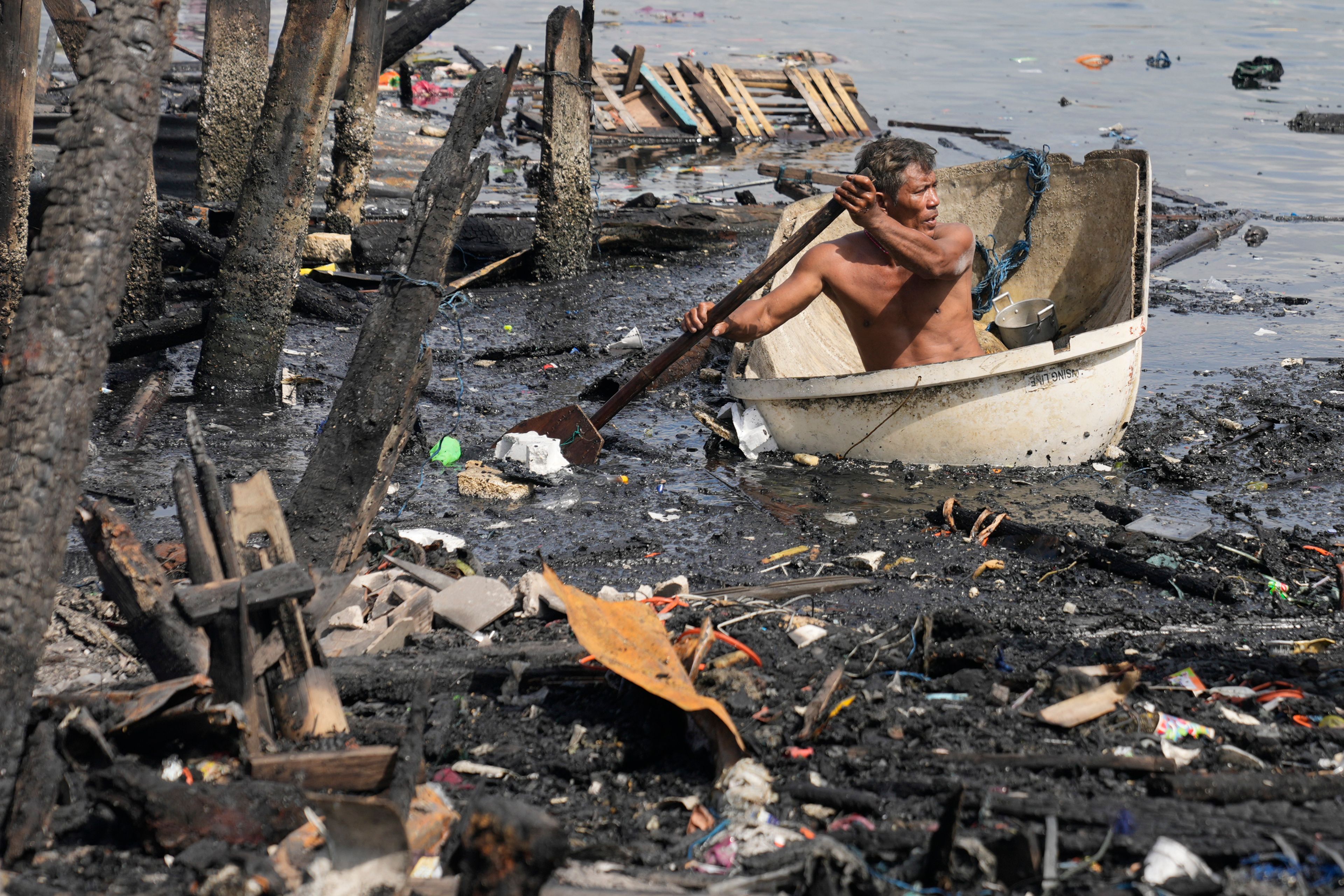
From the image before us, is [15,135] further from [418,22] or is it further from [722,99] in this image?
[722,99]

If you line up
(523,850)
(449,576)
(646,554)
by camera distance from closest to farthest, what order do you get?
1. (523,850)
2. (449,576)
3. (646,554)

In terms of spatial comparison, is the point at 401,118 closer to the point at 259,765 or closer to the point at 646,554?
the point at 646,554

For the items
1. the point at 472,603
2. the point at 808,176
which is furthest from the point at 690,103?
the point at 472,603

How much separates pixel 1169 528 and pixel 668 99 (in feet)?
46.5

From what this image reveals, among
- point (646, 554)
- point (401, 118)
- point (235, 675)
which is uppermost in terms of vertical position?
point (401, 118)

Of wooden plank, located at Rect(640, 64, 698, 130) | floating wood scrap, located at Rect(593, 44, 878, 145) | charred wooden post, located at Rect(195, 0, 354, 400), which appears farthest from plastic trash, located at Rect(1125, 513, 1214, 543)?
wooden plank, located at Rect(640, 64, 698, 130)

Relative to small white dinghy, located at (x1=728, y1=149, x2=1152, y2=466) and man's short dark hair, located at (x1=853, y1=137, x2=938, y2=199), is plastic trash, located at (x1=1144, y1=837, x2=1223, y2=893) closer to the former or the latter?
small white dinghy, located at (x1=728, y1=149, x2=1152, y2=466)

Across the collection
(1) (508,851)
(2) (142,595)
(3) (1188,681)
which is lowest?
(3) (1188,681)

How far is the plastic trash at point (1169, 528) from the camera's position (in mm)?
4941

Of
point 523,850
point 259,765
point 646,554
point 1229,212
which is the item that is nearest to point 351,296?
point 646,554

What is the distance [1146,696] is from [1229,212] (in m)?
11.0

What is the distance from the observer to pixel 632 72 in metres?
18.0

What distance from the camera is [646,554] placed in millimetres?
5074

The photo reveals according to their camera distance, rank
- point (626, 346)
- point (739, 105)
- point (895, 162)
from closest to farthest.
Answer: point (895, 162)
point (626, 346)
point (739, 105)
